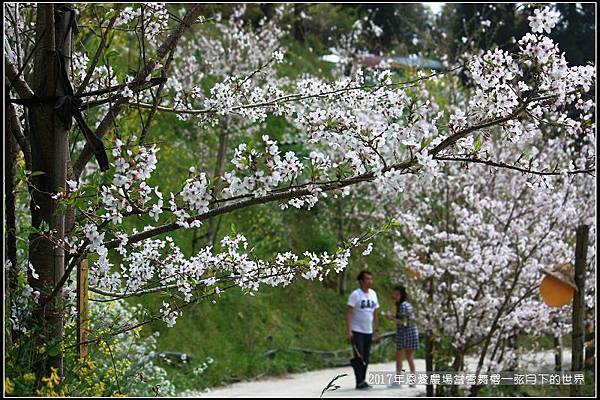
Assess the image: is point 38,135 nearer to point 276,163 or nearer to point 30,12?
point 276,163

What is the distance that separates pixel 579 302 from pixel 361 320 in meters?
2.88

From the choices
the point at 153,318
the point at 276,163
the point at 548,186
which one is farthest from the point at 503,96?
the point at 153,318

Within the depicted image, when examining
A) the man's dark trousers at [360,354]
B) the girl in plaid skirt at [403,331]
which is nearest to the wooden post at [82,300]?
the man's dark trousers at [360,354]

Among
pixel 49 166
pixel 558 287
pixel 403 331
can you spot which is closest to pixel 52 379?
pixel 49 166

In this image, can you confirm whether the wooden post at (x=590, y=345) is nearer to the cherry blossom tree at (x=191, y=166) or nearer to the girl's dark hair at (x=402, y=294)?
the girl's dark hair at (x=402, y=294)

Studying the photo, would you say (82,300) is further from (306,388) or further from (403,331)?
(403,331)

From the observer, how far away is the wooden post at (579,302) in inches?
245

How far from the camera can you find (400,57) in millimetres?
15672

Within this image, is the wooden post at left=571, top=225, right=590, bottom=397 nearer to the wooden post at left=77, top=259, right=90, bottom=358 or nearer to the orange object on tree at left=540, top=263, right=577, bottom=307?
the orange object on tree at left=540, top=263, right=577, bottom=307

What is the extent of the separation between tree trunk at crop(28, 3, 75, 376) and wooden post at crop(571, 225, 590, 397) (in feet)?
15.9

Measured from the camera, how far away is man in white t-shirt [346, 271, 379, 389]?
340 inches

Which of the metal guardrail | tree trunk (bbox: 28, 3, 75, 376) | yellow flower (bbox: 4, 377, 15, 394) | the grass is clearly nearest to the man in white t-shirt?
the grass

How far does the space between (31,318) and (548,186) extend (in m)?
1.74

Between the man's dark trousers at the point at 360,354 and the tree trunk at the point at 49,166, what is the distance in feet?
20.3
